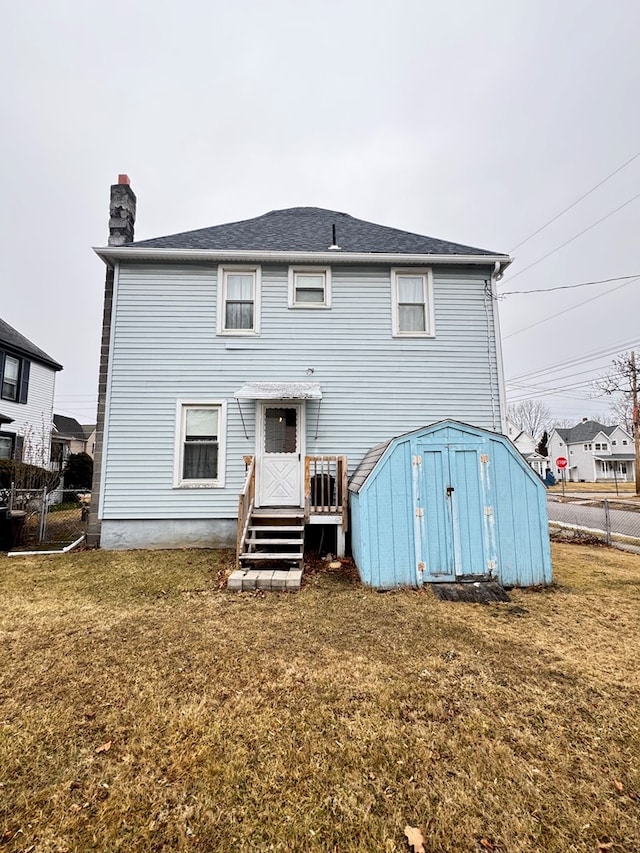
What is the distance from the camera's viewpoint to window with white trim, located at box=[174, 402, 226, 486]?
782cm

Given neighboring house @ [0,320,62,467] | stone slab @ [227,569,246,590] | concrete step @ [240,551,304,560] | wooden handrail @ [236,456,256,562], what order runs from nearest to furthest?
stone slab @ [227,569,246,590] → concrete step @ [240,551,304,560] → wooden handrail @ [236,456,256,562] → neighboring house @ [0,320,62,467]

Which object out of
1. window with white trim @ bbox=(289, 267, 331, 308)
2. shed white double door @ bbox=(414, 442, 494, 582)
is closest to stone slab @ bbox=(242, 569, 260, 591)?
shed white double door @ bbox=(414, 442, 494, 582)

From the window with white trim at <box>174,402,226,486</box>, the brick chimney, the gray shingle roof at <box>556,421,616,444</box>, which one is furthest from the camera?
the gray shingle roof at <box>556,421,616,444</box>

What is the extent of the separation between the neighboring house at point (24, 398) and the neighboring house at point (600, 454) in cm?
5018

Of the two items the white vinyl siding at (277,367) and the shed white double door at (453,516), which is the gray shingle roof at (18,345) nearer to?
the white vinyl siding at (277,367)

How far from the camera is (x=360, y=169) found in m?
18.5

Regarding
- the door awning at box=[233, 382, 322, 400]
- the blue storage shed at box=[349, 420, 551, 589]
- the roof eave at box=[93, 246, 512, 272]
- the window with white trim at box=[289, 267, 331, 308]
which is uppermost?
the roof eave at box=[93, 246, 512, 272]

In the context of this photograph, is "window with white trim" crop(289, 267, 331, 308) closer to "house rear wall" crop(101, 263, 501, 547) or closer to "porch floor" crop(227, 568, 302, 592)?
"house rear wall" crop(101, 263, 501, 547)

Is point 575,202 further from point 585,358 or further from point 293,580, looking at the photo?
point 585,358

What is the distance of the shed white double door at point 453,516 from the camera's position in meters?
5.31

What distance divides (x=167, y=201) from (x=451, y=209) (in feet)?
58.0

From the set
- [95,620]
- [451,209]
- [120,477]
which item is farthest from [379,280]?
[451,209]

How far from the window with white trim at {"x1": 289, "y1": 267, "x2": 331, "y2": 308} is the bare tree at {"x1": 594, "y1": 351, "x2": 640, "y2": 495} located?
28.1m

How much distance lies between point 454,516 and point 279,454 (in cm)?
374
